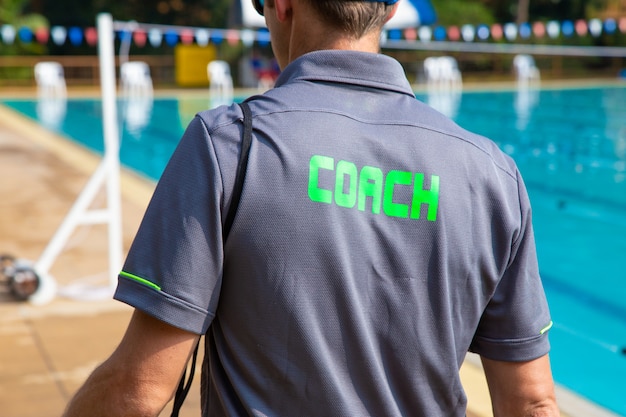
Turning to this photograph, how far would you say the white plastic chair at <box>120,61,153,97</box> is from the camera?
76.7ft

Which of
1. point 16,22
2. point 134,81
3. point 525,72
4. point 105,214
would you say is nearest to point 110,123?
point 105,214

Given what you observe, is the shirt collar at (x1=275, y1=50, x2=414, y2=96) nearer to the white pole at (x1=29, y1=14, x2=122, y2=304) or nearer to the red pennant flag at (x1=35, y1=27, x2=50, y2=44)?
the white pole at (x1=29, y1=14, x2=122, y2=304)

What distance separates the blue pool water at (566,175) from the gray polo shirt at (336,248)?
11.9ft

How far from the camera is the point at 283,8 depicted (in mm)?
1328

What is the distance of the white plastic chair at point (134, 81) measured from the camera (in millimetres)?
23375

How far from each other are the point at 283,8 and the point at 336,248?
0.42 m

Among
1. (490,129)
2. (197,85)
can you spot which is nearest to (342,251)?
(490,129)

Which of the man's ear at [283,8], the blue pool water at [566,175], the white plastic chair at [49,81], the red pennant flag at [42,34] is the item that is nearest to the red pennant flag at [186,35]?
the blue pool water at [566,175]

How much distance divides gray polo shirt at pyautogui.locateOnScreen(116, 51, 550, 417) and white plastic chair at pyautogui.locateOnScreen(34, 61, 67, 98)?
23.2 metres

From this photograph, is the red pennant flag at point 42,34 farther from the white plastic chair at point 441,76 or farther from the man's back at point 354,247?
the man's back at point 354,247

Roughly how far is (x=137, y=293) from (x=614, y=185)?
35.5 ft

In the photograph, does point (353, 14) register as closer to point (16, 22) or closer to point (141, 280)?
point (141, 280)

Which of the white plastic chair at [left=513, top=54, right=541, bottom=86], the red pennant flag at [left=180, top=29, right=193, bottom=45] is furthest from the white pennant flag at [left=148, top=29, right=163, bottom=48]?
the white plastic chair at [left=513, top=54, right=541, bottom=86]

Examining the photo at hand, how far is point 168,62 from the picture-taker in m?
29.9
